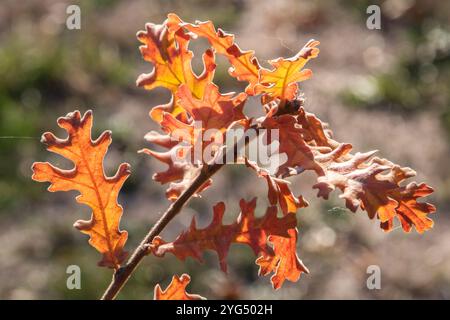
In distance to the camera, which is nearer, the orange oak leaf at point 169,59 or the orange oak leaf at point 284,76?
the orange oak leaf at point 284,76

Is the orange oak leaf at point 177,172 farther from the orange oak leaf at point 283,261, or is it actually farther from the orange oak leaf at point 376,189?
the orange oak leaf at point 376,189

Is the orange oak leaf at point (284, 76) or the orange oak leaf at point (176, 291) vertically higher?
the orange oak leaf at point (284, 76)

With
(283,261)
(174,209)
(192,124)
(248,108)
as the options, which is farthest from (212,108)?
(248,108)

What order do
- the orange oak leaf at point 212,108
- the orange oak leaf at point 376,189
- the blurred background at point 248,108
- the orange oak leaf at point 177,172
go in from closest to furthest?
the orange oak leaf at point 376,189
the orange oak leaf at point 212,108
the orange oak leaf at point 177,172
the blurred background at point 248,108

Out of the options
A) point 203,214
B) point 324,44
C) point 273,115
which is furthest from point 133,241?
point 273,115

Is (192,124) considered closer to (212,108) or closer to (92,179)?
(212,108)

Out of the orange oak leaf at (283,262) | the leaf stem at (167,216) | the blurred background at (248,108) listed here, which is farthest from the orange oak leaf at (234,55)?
the blurred background at (248,108)

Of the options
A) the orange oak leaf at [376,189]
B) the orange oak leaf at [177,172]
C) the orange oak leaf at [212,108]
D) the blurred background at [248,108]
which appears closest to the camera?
the orange oak leaf at [376,189]

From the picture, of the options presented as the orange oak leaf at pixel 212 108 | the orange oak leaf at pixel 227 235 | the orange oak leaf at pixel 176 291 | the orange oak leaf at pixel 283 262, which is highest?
the orange oak leaf at pixel 212 108
